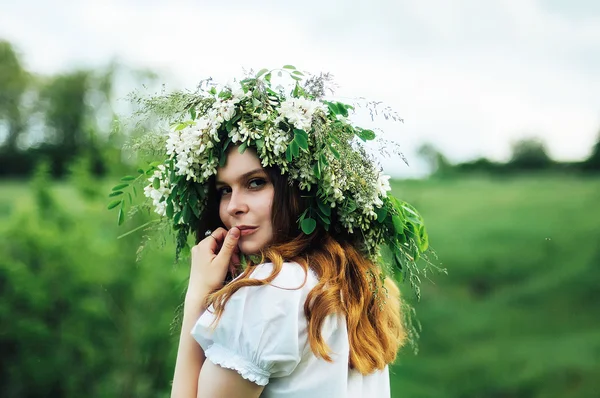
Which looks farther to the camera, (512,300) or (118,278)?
(512,300)

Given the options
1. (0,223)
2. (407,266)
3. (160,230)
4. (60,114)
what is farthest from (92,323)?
(407,266)

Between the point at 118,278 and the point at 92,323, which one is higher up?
the point at 118,278

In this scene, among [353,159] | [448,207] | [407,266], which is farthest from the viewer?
[448,207]

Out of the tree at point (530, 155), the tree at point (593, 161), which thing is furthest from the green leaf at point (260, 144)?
the tree at point (530, 155)

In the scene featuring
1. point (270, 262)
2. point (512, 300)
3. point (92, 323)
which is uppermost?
point (270, 262)

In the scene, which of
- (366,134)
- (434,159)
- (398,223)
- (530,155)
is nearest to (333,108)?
(366,134)

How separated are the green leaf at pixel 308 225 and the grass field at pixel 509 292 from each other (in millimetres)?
9894

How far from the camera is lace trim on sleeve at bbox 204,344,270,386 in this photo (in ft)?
6.86

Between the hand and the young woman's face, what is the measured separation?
0.05 metres

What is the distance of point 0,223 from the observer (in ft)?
35.9

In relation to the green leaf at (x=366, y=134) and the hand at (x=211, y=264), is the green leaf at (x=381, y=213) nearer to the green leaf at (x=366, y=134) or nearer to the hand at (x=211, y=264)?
the green leaf at (x=366, y=134)

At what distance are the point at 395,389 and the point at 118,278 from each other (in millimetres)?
6993

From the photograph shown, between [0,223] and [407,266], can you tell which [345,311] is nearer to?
[407,266]

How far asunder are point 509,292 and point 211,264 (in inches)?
569
